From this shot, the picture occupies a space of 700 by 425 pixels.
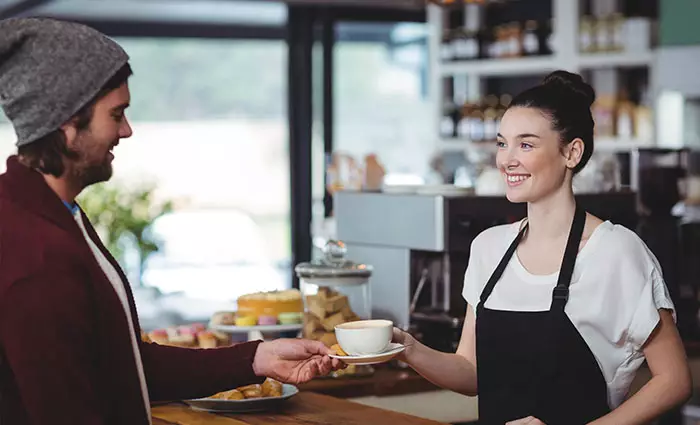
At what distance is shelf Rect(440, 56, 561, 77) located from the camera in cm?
689

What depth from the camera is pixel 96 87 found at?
67.6 inches

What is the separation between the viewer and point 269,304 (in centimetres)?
364

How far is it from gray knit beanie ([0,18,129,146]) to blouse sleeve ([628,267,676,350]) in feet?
4.34

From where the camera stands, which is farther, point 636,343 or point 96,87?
point 636,343

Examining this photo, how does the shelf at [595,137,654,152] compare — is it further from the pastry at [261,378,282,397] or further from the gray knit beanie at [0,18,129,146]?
the gray knit beanie at [0,18,129,146]

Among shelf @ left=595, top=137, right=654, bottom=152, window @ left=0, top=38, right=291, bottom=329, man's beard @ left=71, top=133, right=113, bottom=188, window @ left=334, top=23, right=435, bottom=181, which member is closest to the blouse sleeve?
man's beard @ left=71, top=133, right=113, bottom=188

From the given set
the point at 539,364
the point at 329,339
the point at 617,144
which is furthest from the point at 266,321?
the point at 617,144

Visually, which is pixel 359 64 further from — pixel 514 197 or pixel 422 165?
pixel 514 197

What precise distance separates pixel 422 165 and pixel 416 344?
669 centimetres

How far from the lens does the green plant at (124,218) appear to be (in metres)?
6.35

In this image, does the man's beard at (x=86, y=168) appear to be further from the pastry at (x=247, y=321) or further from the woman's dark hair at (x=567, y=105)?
the pastry at (x=247, y=321)

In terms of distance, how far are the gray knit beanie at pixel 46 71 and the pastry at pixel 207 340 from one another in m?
1.77

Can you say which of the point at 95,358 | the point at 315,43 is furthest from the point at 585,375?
the point at 315,43

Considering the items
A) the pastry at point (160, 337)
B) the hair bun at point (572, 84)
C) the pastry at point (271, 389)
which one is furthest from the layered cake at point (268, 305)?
the hair bun at point (572, 84)
